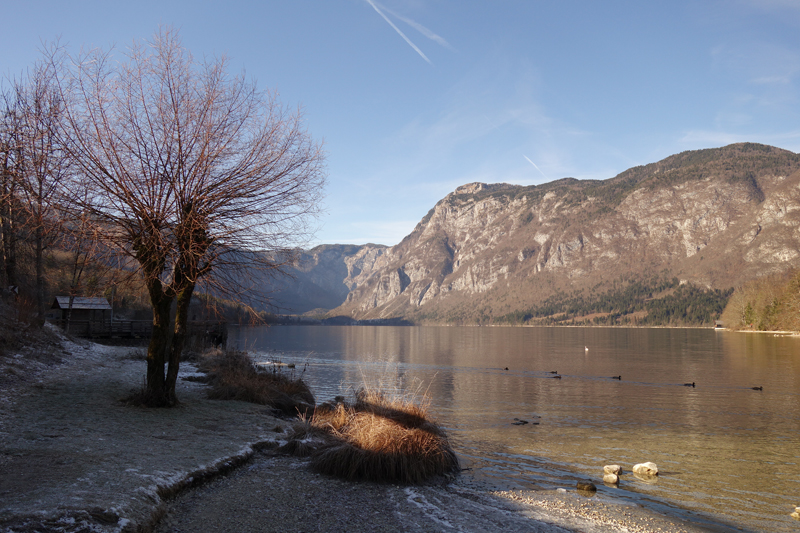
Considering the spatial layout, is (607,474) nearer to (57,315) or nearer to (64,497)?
(64,497)

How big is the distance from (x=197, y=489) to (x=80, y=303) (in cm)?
3974

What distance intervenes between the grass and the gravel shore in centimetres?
42

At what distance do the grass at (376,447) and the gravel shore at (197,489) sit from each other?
42 centimetres

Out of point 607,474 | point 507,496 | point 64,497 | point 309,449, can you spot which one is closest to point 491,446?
point 607,474

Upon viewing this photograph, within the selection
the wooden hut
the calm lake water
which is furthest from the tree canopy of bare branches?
the wooden hut

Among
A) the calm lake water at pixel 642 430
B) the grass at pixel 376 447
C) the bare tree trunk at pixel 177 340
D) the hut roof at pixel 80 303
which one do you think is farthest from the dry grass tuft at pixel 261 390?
the hut roof at pixel 80 303

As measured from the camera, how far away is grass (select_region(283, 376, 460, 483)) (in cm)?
1047

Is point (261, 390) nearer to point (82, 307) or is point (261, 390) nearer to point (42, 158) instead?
point (42, 158)

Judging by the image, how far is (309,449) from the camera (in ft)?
38.4

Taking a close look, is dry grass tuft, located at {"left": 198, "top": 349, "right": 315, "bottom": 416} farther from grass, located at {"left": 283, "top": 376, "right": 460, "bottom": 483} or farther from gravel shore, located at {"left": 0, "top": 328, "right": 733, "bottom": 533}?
gravel shore, located at {"left": 0, "top": 328, "right": 733, "bottom": 533}

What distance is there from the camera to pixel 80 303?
40.3 m

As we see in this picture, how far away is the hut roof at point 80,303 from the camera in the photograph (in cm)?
3959

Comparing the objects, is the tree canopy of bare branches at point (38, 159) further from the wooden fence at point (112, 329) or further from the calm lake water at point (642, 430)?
the wooden fence at point (112, 329)

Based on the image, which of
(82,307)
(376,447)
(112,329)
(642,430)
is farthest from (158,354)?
(82,307)
